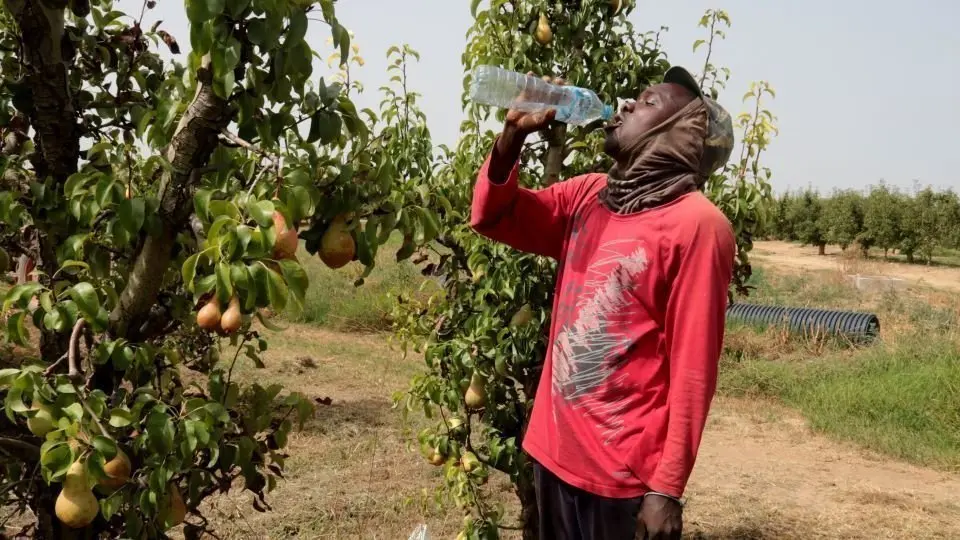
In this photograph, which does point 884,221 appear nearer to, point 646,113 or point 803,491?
point 803,491

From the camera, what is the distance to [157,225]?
147cm

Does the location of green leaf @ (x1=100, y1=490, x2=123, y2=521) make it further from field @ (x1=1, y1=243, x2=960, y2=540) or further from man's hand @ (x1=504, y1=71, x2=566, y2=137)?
man's hand @ (x1=504, y1=71, x2=566, y2=137)

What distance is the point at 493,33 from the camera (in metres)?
2.92

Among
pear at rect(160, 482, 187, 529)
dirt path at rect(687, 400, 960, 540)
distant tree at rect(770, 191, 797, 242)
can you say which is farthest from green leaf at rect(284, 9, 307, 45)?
distant tree at rect(770, 191, 797, 242)

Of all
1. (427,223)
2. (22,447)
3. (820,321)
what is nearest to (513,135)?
(427,223)

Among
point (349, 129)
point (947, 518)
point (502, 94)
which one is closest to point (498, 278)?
point (502, 94)

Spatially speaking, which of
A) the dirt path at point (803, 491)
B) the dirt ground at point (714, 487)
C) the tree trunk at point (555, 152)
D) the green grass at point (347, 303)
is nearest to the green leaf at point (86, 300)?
the tree trunk at point (555, 152)

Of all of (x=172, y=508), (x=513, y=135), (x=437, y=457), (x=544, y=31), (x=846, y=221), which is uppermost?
(x=846, y=221)

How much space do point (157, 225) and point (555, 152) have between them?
1.69m

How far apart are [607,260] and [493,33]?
1.46 metres

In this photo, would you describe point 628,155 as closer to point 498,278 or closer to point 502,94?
point 498,278

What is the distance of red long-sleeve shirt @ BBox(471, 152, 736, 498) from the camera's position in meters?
1.58

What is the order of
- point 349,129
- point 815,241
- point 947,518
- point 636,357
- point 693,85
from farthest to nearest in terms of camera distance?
point 815,241
point 947,518
point 693,85
point 636,357
point 349,129

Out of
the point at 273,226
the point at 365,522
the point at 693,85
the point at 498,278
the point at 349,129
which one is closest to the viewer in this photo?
the point at 273,226
